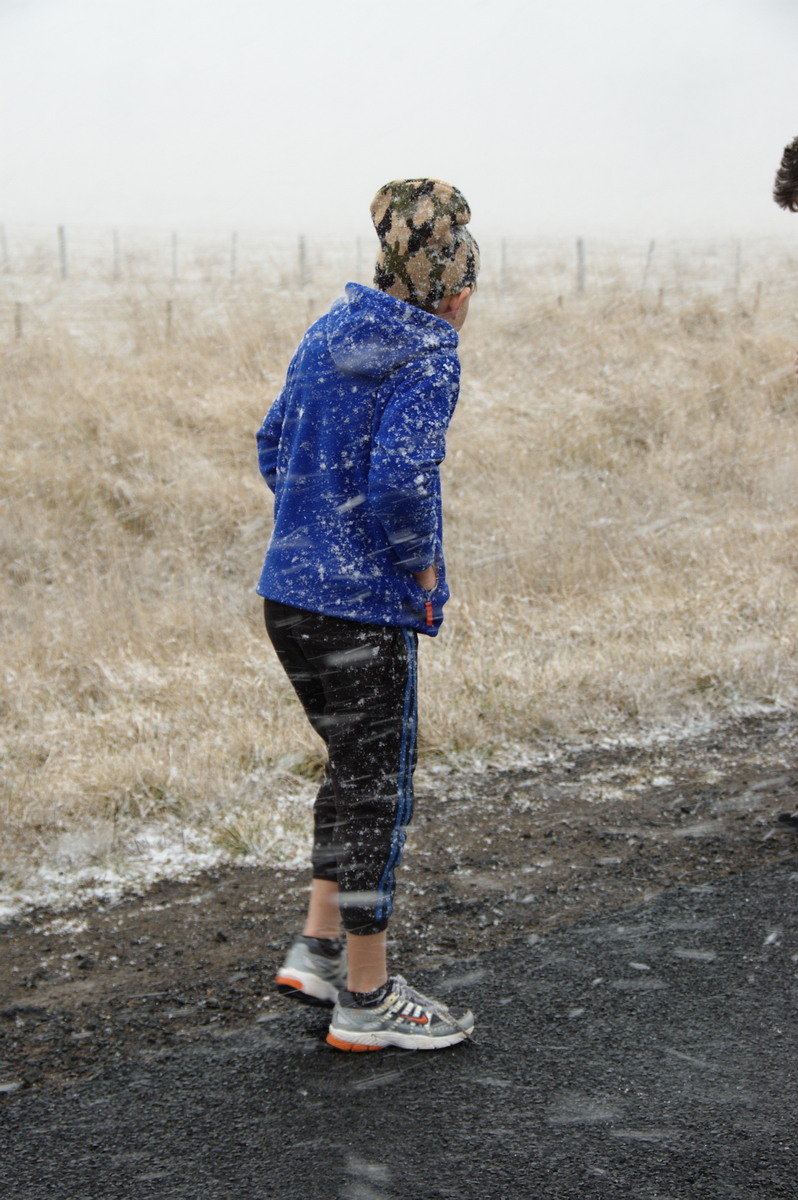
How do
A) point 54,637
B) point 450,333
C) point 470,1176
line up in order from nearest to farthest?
point 470,1176 < point 450,333 < point 54,637

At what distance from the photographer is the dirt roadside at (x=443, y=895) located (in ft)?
8.91

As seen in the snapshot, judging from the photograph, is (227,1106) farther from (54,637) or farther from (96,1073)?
(54,637)

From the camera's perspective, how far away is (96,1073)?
2.46m

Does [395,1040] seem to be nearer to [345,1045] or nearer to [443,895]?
[345,1045]

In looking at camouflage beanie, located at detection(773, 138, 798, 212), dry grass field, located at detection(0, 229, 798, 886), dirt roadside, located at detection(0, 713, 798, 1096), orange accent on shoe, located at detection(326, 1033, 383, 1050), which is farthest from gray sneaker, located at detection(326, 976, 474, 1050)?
camouflage beanie, located at detection(773, 138, 798, 212)

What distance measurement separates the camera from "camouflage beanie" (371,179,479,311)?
223 centimetres

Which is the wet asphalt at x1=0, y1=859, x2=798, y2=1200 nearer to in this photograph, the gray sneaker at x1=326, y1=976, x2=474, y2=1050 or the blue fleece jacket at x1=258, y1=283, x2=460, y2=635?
the gray sneaker at x1=326, y1=976, x2=474, y2=1050

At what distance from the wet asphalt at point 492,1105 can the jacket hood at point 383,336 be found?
160cm

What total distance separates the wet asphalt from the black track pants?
0.39 meters

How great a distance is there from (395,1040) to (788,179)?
2.94m

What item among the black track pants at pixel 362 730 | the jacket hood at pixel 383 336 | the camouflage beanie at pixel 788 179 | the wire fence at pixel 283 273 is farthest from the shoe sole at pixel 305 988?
the wire fence at pixel 283 273

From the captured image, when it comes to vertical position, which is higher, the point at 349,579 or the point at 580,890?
the point at 349,579

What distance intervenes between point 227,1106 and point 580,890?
1481 mm

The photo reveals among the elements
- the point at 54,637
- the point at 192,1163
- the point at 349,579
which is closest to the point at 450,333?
the point at 349,579
